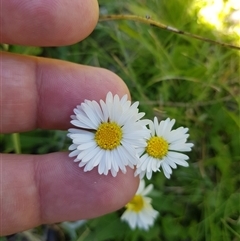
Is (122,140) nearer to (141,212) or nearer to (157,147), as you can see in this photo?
(157,147)

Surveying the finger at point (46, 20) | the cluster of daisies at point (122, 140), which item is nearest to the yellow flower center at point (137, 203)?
the cluster of daisies at point (122, 140)

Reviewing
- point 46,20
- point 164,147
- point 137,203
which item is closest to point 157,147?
point 164,147

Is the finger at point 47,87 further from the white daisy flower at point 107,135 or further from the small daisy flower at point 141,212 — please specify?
the small daisy flower at point 141,212

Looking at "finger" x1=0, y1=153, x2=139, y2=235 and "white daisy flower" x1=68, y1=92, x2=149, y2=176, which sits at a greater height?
"white daisy flower" x1=68, y1=92, x2=149, y2=176

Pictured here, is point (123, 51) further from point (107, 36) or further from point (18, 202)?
point (18, 202)

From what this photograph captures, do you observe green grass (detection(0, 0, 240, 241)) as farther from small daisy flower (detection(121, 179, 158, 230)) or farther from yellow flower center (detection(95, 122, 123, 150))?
yellow flower center (detection(95, 122, 123, 150))

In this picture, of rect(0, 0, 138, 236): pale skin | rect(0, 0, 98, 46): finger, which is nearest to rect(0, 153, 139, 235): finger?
rect(0, 0, 138, 236): pale skin
